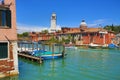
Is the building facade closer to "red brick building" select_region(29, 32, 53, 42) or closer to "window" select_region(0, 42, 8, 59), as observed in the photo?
"window" select_region(0, 42, 8, 59)

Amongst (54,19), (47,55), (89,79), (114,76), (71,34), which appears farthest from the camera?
(54,19)

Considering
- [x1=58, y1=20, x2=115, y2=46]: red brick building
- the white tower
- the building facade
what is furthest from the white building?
the building facade

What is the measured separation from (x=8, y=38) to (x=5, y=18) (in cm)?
160

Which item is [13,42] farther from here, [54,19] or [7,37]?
[54,19]

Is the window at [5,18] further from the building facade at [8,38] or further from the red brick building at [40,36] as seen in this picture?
the red brick building at [40,36]

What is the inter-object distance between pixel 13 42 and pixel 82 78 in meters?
6.79

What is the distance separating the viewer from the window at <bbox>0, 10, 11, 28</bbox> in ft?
58.3

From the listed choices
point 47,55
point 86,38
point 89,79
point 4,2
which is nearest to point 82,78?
point 89,79

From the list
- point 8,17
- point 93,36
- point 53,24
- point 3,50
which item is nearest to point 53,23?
point 53,24

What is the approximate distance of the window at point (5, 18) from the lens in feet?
58.3

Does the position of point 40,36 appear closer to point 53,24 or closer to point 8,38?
point 53,24

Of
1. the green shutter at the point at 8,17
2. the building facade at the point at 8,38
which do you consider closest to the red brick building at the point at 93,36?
the building facade at the point at 8,38

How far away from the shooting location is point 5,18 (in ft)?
58.9

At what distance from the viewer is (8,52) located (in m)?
18.2
